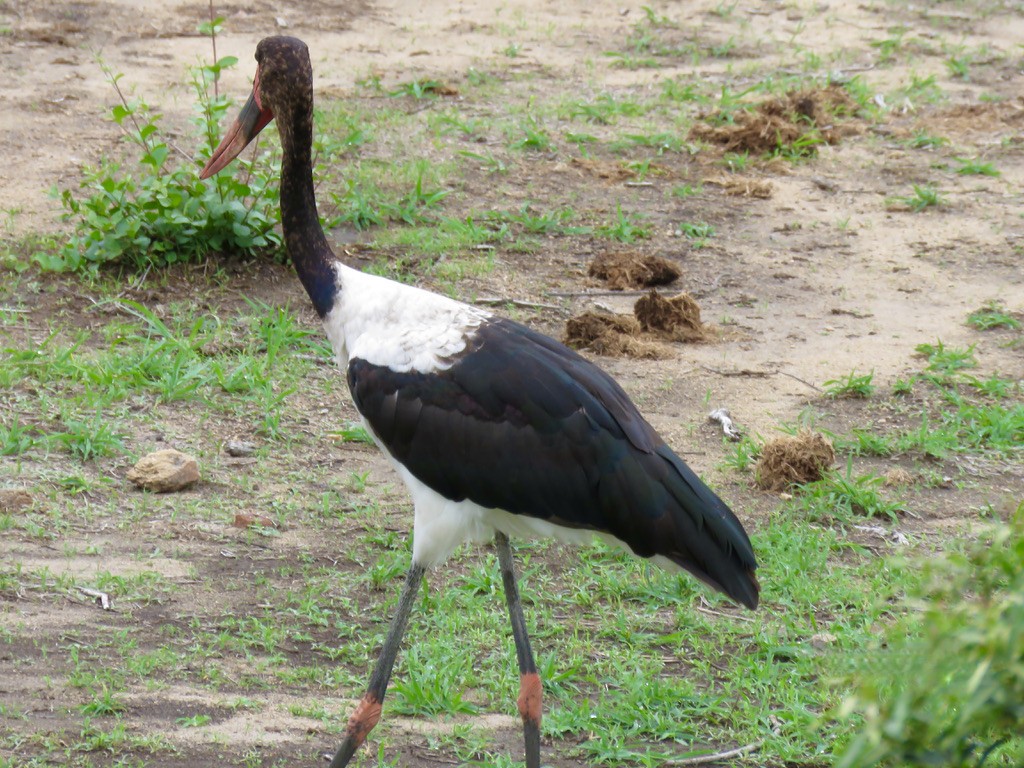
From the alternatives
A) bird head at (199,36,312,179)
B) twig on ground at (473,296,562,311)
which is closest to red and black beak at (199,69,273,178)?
bird head at (199,36,312,179)

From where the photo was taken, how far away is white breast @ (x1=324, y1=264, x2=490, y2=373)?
4.06 m

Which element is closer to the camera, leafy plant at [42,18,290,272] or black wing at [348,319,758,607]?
black wing at [348,319,758,607]

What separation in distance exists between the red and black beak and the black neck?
247 millimetres

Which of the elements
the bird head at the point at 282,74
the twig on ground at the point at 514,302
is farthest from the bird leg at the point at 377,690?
the twig on ground at the point at 514,302

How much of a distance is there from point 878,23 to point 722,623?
883 centimetres

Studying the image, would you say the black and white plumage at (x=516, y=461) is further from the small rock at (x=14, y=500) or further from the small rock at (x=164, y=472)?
the small rock at (x=14, y=500)

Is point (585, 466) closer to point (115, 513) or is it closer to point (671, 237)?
point (115, 513)

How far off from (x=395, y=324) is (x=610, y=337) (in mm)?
2794

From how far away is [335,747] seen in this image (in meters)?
4.12

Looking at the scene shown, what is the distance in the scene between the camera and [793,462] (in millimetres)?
5719

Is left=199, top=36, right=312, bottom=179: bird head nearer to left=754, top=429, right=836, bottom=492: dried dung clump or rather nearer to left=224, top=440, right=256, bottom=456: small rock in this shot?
left=224, top=440, right=256, bottom=456: small rock

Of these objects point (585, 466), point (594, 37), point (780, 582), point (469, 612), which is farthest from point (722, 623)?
point (594, 37)

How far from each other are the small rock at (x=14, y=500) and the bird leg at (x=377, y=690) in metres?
1.82

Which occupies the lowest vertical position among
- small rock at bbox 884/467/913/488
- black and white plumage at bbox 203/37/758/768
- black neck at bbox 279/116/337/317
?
small rock at bbox 884/467/913/488
